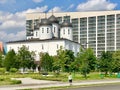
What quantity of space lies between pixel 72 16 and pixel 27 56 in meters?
74.9

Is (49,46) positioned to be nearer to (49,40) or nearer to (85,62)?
(49,40)

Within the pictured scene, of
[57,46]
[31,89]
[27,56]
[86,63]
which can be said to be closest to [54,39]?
[57,46]

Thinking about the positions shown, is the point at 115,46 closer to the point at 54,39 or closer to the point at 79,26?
the point at 79,26

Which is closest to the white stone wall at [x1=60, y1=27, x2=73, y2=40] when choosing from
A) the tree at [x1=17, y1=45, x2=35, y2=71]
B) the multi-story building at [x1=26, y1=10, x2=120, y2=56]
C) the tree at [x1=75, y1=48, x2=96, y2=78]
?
the multi-story building at [x1=26, y1=10, x2=120, y2=56]

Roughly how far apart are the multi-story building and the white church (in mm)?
25535

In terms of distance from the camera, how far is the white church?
118875 millimetres

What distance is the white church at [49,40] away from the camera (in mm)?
118875

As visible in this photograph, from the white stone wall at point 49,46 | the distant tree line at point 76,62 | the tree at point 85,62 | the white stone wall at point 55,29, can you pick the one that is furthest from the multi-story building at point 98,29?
the tree at point 85,62

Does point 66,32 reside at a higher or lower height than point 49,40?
higher

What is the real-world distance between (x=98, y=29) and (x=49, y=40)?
45.8 metres

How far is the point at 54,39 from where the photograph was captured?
390 ft

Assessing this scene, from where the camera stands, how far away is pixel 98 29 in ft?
524

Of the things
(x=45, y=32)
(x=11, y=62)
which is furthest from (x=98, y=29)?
(x=11, y=62)

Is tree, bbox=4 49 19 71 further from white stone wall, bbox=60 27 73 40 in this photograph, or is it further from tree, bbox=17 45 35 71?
white stone wall, bbox=60 27 73 40
